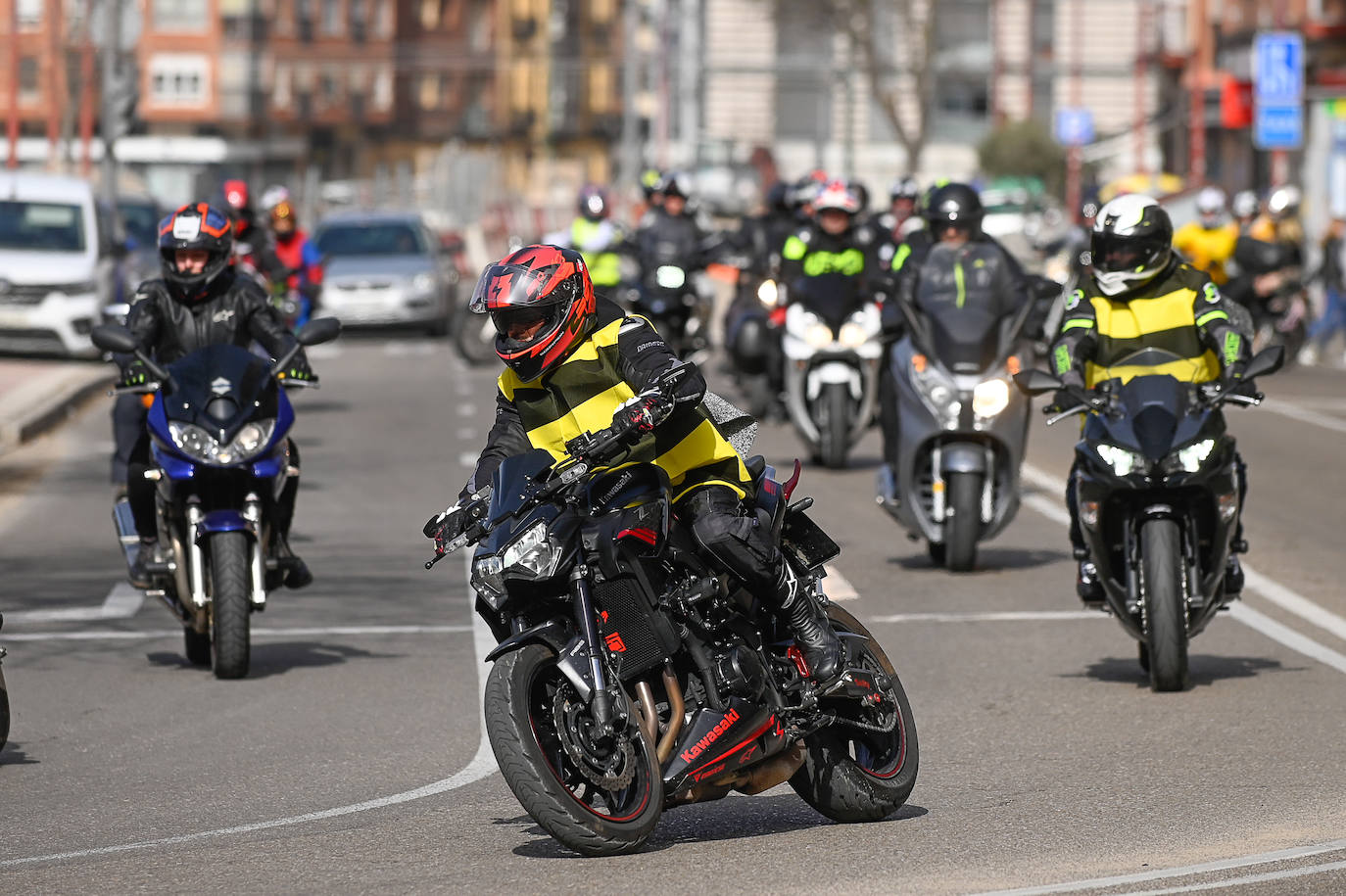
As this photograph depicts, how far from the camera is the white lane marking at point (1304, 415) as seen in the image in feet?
74.2

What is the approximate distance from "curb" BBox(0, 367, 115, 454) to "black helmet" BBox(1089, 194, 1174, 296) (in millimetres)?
12419

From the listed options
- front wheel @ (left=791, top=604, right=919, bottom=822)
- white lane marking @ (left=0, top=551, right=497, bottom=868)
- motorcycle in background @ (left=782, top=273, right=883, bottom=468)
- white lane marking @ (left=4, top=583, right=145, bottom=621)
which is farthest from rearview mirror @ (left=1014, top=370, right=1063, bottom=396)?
motorcycle in background @ (left=782, top=273, right=883, bottom=468)

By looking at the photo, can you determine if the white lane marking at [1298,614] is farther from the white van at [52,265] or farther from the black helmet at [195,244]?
the white van at [52,265]

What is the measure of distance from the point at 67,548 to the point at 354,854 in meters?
8.14

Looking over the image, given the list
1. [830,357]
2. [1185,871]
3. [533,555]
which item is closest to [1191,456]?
[1185,871]

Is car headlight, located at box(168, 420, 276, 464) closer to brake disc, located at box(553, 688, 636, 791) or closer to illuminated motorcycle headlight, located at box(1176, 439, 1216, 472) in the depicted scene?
illuminated motorcycle headlight, located at box(1176, 439, 1216, 472)

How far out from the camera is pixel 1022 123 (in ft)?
238

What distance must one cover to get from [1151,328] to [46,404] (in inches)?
580

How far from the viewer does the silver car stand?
34156 millimetres

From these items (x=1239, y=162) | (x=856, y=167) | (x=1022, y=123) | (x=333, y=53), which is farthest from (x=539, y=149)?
(x=1239, y=162)

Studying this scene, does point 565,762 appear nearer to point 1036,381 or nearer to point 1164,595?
point 1164,595

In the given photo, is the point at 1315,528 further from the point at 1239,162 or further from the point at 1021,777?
the point at 1239,162

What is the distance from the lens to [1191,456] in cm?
962

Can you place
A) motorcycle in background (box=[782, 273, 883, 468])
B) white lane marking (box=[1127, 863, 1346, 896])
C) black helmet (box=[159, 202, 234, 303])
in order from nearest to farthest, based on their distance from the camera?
white lane marking (box=[1127, 863, 1346, 896]) → black helmet (box=[159, 202, 234, 303]) → motorcycle in background (box=[782, 273, 883, 468])
